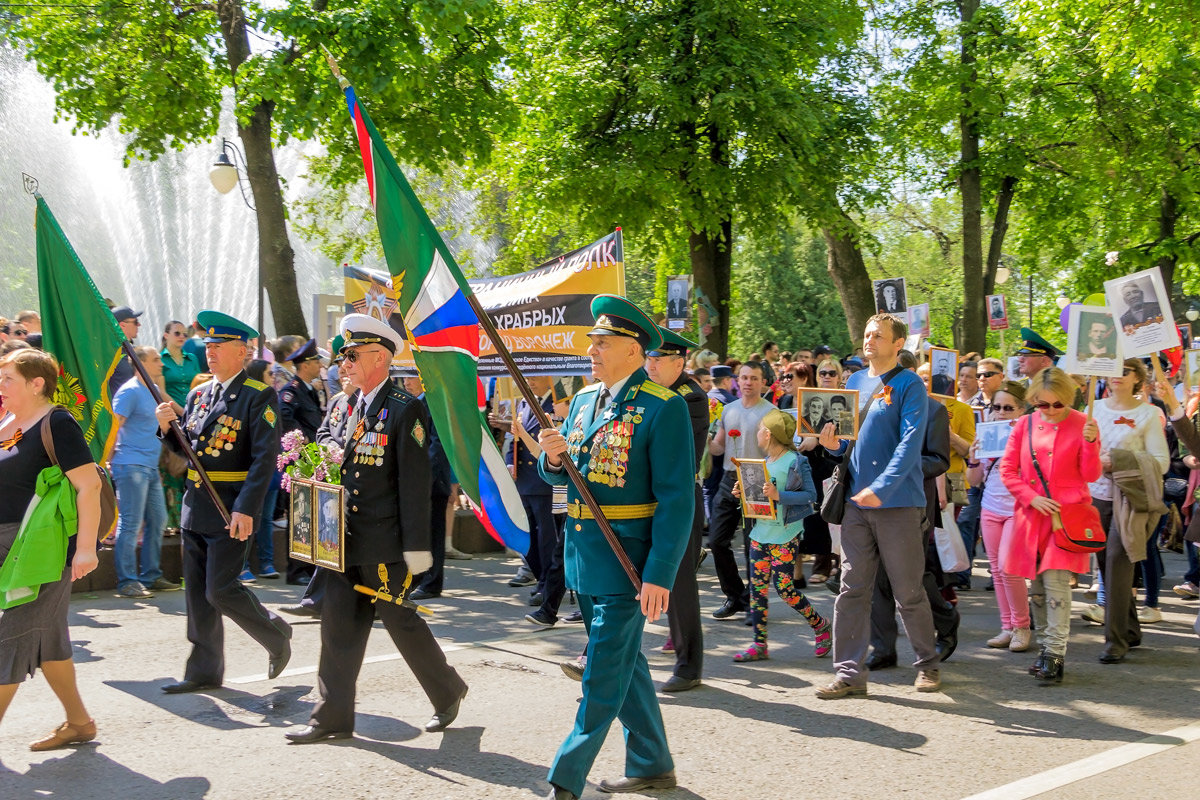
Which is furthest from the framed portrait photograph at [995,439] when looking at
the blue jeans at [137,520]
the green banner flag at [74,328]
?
the blue jeans at [137,520]

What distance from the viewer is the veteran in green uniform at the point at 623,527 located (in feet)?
15.4

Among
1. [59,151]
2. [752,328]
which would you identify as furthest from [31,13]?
[752,328]

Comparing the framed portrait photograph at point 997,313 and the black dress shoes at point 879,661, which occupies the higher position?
the framed portrait photograph at point 997,313

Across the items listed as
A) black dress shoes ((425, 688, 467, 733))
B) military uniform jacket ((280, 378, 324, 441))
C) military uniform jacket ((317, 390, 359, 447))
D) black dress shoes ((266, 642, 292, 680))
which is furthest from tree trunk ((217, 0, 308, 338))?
black dress shoes ((425, 688, 467, 733))

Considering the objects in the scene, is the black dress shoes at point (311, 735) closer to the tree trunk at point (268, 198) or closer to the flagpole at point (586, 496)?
the flagpole at point (586, 496)

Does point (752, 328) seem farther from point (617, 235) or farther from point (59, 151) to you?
point (617, 235)

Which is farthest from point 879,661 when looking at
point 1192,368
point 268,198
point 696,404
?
point 268,198

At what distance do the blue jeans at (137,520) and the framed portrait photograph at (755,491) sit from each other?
4902mm

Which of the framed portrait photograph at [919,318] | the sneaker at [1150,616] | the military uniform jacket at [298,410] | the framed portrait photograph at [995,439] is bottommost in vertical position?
the sneaker at [1150,616]

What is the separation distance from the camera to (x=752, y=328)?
49.1 metres

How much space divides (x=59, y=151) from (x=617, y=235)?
140ft

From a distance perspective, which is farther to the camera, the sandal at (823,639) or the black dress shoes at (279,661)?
the sandal at (823,639)

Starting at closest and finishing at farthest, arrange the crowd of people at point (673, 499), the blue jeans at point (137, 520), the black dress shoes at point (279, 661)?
1. the crowd of people at point (673, 499)
2. the black dress shoes at point (279, 661)
3. the blue jeans at point (137, 520)

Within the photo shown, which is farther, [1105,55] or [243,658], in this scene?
[1105,55]
